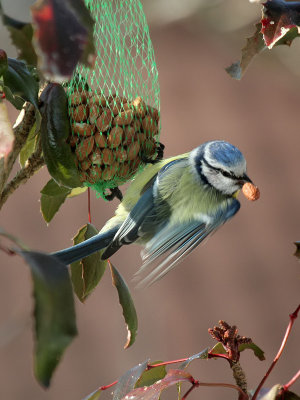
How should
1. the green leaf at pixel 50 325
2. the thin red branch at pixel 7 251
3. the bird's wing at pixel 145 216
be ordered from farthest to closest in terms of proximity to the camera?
the bird's wing at pixel 145 216 < the thin red branch at pixel 7 251 < the green leaf at pixel 50 325

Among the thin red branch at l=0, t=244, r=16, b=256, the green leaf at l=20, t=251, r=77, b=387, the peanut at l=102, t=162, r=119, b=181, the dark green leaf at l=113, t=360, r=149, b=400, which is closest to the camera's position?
the green leaf at l=20, t=251, r=77, b=387

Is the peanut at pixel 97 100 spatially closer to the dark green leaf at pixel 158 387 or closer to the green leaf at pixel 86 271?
the green leaf at pixel 86 271

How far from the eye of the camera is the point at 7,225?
373cm

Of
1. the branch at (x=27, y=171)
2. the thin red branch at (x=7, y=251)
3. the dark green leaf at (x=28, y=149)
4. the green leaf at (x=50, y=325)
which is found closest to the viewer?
the green leaf at (x=50, y=325)

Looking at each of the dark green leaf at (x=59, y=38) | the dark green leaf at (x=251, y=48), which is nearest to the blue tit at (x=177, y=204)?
the dark green leaf at (x=251, y=48)

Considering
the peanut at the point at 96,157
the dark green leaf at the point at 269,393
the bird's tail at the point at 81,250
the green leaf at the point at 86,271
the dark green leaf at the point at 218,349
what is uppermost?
the peanut at the point at 96,157

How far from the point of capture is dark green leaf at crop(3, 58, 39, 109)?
1.21m

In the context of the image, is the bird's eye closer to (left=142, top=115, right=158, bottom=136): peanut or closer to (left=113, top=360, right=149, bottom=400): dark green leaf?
(left=142, top=115, right=158, bottom=136): peanut

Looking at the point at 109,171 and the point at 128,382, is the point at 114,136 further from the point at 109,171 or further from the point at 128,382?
the point at 128,382

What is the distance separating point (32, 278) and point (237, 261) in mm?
3121

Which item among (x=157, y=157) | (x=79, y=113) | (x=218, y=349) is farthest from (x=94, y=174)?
(x=218, y=349)

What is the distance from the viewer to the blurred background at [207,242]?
358cm

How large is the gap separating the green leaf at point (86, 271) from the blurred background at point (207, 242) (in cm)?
171

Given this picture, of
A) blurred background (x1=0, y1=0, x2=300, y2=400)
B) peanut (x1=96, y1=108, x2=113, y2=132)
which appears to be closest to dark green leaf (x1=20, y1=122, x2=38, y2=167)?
peanut (x1=96, y1=108, x2=113, y2=132)
